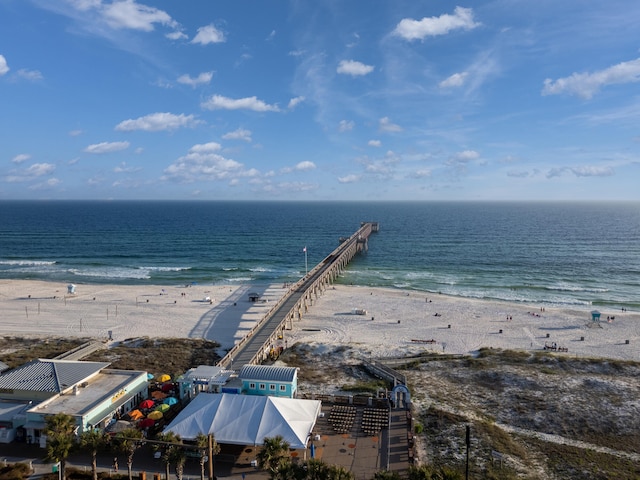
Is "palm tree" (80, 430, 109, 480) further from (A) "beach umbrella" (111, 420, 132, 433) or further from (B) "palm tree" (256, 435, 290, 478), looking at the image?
(B) "palm tree" (256, 435, 290, 478)

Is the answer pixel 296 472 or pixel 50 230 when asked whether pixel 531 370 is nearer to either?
pixel 296 472

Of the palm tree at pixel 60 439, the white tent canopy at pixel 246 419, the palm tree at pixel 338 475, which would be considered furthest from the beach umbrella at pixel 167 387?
the palm tree at pixel 338 475

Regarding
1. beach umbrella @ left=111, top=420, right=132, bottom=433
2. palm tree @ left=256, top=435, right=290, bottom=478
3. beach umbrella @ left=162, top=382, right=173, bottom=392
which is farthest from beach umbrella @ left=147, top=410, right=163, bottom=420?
palm tree @ left=256, top=435, right=290, bottom=478

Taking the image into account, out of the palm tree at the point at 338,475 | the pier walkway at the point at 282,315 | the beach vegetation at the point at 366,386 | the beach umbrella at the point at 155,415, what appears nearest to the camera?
the palm tree at the point at 338,475

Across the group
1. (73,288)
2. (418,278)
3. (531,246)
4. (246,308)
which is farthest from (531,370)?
(531,246)

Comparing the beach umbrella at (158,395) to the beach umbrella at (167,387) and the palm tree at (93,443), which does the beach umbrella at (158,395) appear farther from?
the palm tree at (93,443)

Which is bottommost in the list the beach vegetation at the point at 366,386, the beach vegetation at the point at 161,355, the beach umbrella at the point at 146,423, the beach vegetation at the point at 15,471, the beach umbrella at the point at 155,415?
the beach vegetation at the point at 366,386

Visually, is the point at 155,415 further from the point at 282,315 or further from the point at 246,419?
the point at 282,315
